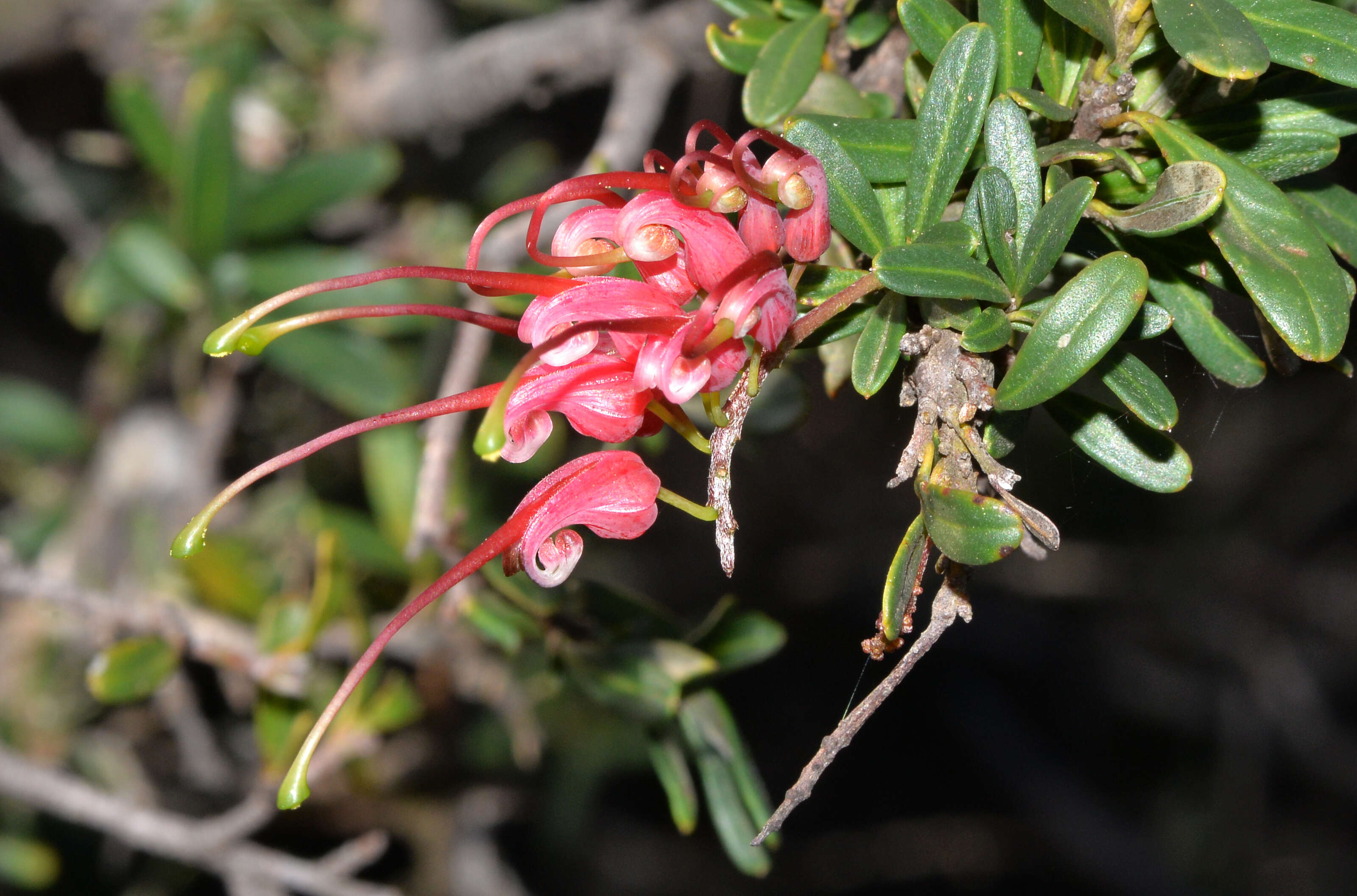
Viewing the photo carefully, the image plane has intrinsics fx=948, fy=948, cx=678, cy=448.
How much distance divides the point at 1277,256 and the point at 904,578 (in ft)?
0.88

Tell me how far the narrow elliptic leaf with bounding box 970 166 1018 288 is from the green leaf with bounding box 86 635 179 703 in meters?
1.01

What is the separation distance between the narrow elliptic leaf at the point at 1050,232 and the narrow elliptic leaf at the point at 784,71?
196 mm

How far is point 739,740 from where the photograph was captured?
0.89 metres

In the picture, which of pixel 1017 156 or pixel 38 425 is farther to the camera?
pixel 38 425

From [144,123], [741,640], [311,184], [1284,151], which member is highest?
[1284,151]

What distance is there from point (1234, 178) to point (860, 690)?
1.70m

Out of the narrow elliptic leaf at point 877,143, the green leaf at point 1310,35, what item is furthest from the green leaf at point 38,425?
the green leaf at point 1310,35

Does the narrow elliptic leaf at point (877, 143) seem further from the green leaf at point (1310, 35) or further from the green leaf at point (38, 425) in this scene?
the green leaf at point (38, 425)

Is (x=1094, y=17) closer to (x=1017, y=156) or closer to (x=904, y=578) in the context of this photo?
(x=1017, y=156)

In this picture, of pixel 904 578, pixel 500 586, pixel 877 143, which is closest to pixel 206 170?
pixel 500 586

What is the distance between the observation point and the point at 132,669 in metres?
1.07

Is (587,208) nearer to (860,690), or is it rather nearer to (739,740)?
(739,740)

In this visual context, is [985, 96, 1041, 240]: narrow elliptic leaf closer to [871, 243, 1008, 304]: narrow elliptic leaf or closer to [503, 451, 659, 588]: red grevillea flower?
[871, 243, 1008, 304]: narrow elliptic leaf

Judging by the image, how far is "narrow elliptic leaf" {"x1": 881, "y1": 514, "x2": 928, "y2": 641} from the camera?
52cm
